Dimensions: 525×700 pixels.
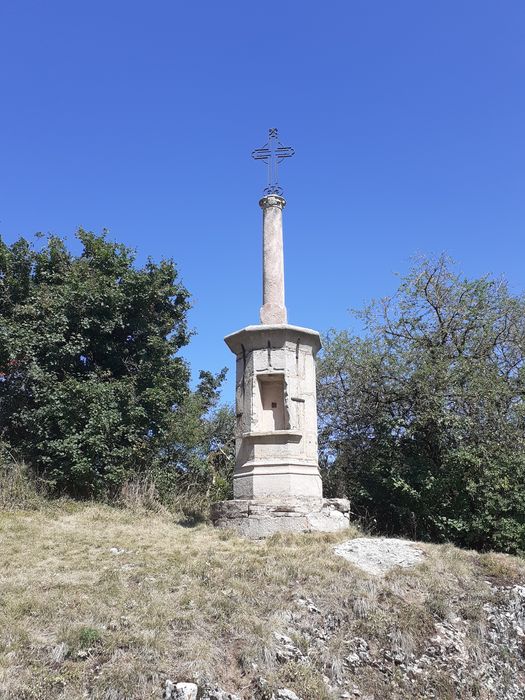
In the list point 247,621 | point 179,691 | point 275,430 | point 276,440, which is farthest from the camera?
point 275,430

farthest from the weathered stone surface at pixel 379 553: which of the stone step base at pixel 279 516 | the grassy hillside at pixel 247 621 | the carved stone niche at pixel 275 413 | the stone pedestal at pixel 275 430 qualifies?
the carved stone niche at pixel 275 413

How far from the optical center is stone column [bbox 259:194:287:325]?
412 inches

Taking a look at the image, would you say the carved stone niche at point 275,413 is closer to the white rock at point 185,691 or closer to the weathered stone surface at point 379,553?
the weathered stone surface at point 379,553

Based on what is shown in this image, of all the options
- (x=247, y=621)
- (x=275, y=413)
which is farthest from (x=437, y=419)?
(x=247, y=621)

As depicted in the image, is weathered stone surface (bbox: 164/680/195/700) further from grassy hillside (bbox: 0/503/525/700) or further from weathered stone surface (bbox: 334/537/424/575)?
weathered stone surface (bbox: 334/537/424/575)

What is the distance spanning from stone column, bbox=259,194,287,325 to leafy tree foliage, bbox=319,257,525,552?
3.09 m

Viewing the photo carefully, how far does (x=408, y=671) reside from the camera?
18.3 feet

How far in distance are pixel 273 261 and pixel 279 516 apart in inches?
178

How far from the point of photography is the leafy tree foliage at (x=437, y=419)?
34.3ft

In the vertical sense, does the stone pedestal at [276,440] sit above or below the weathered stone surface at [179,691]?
above

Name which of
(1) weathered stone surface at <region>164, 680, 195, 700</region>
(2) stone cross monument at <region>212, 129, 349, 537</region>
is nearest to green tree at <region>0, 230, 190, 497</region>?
(2) stone cross monument at <region>212, 129, 349, 537</region>

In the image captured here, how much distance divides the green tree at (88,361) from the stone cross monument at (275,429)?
→ 3.58m

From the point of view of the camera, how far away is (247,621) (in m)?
5.70

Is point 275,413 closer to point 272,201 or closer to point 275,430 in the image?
point 275,430
